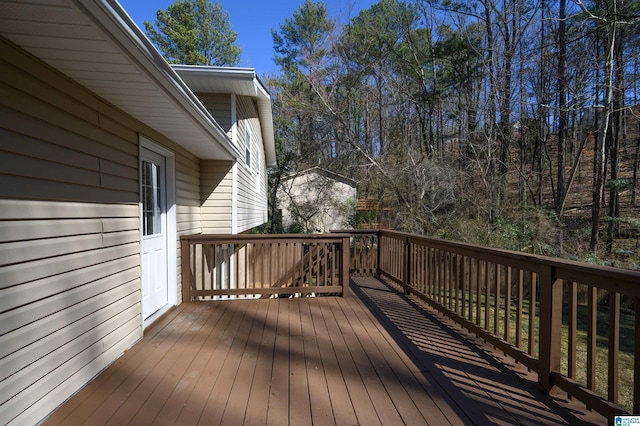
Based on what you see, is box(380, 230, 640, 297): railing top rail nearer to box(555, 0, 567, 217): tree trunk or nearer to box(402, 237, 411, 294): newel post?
box(402, 237, 411, 294): newel post

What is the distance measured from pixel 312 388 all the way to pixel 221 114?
4939 mm

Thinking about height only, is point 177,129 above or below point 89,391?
above

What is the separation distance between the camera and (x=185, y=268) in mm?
4266

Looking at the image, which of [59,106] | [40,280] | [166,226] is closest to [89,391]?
[40,280]

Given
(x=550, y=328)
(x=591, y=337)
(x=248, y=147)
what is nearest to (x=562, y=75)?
(x=248, y=147)

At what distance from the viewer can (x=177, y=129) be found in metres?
3.52

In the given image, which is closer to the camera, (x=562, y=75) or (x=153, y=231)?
(x=153, y=231)

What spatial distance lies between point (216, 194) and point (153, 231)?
1.91 meters

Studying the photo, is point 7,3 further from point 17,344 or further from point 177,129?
point 177,129

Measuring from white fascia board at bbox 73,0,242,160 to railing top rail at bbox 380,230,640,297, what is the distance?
2.83m

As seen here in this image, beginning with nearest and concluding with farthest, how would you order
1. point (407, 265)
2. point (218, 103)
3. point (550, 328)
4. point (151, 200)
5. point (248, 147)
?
point (550, 328) < point (151, 200) < point (407, 265) < point (218, 103) < point (248, 147)

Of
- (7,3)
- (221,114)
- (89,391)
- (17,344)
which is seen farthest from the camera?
(221,114)

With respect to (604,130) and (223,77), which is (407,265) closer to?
(223,77)

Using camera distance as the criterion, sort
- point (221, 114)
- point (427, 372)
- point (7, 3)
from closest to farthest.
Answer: point (7, 3)
point (427, 372)
point (221, 114)
